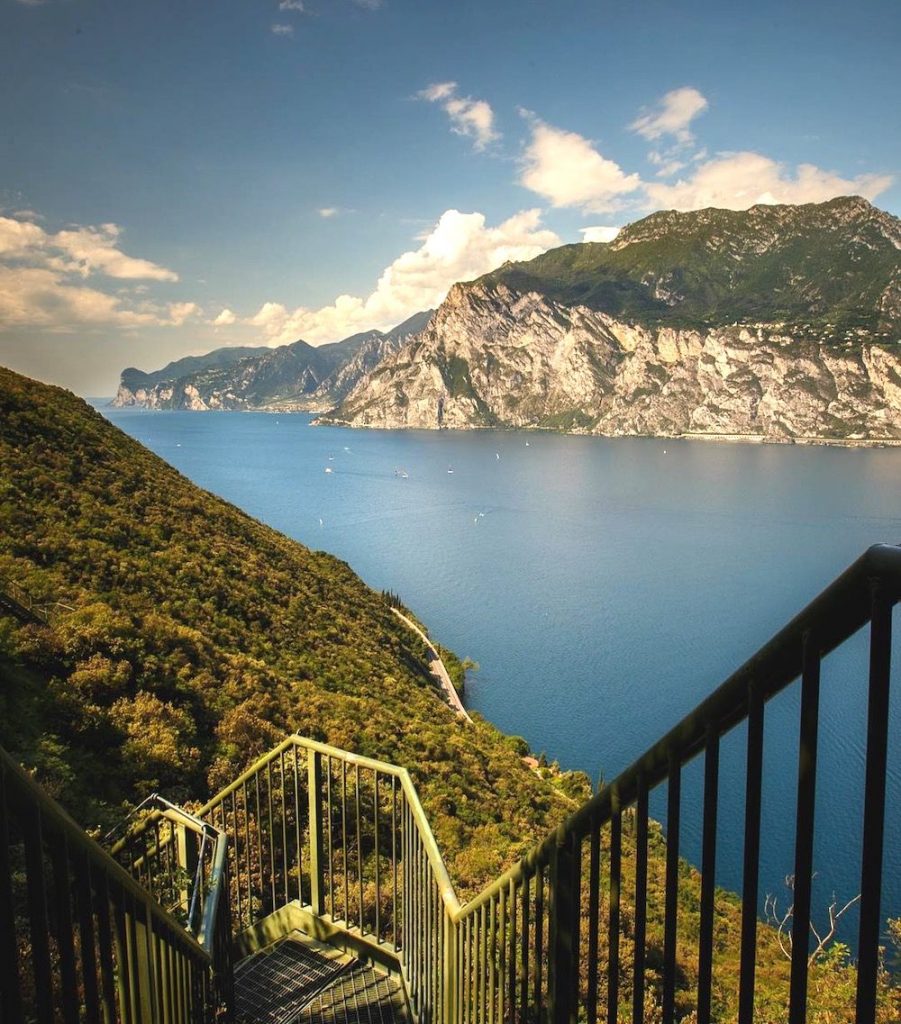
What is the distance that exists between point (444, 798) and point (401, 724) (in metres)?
4.05

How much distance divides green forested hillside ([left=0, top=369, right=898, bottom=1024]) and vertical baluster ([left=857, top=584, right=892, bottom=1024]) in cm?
549

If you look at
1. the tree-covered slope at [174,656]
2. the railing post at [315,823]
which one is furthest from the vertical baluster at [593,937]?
the tree-covered slope at [174,656]

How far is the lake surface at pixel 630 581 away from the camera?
81.9 ft

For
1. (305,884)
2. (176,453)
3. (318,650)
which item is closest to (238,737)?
(305,884)

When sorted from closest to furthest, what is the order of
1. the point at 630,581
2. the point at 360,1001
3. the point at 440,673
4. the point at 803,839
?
the point at 803,839
the point at 360,1001
the point at 440,673
the point at 630,581

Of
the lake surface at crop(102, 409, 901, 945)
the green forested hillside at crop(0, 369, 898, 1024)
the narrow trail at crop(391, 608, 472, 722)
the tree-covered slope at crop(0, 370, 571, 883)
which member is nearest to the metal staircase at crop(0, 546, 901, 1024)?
the green forested hillside at crop(0, 369, 898, 1024)

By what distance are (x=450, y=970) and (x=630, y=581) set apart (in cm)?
5088

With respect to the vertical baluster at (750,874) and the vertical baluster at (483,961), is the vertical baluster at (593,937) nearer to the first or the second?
the vertical baluster at (750,874)

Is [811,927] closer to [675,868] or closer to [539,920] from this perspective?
[539,920]

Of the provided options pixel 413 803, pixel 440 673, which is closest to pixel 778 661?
pixel 413 803

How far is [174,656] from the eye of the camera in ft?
44.0

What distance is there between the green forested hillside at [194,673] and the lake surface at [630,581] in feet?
19.1

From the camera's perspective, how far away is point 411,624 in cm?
3791

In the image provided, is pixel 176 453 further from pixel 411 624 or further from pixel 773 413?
pixel 773 413
